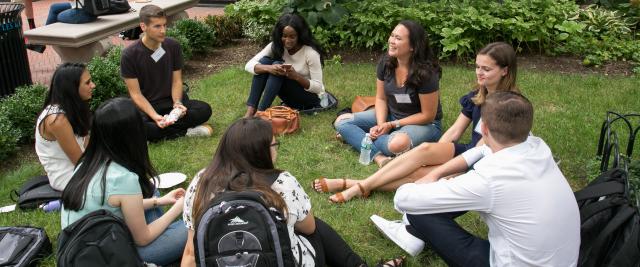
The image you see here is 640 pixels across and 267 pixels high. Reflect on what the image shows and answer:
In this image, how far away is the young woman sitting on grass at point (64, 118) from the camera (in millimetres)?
3881

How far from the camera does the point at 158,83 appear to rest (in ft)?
18.5

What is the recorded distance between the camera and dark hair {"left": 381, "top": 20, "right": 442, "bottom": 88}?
15.8ft

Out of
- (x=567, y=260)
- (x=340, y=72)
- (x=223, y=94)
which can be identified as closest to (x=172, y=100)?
(x=223, y=94)

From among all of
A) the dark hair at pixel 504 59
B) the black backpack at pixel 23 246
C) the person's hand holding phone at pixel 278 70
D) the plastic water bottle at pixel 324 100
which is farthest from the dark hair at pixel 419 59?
the black backpack at pixel 23 246

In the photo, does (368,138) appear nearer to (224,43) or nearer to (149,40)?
(149,40)

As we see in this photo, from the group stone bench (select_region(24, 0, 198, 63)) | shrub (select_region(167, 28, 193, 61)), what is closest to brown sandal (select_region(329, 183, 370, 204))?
shrub (select_region(167, 28, 193, 61))

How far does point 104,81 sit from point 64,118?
2.55 meters

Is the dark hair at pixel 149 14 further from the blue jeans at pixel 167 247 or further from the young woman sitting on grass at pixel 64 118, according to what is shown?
the blue jeans at pixel 167 247

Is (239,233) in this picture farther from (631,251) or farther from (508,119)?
(631,251)

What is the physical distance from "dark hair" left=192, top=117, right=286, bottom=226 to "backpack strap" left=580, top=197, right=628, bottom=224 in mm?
1400

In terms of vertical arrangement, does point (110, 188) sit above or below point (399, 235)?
above

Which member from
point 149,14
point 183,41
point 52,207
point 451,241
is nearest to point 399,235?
point 451,241

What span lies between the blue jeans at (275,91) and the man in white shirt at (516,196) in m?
3.25

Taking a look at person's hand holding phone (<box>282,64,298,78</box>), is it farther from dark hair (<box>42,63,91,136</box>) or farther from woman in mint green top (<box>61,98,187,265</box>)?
woman in mint green top (<box>61,98,187,265</box>)
